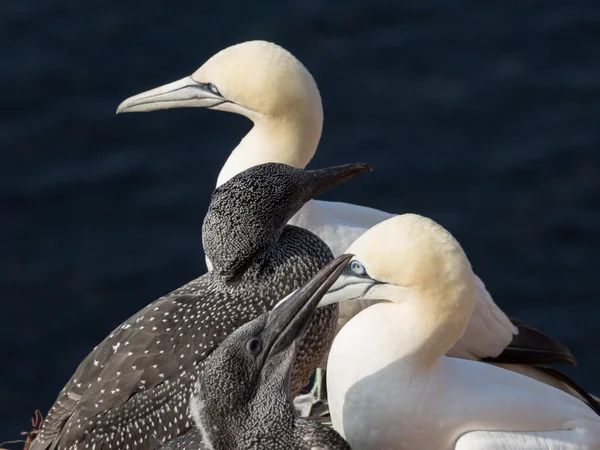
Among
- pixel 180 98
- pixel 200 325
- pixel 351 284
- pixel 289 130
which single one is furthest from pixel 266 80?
pixel 351 284

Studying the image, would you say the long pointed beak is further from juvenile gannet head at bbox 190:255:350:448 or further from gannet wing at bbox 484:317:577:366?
gannet wing at bbox 484:317:577:366

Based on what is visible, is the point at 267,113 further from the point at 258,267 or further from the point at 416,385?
the point at 416,385

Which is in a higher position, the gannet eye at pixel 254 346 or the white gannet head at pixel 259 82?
the white gannet head at pixel 259 82

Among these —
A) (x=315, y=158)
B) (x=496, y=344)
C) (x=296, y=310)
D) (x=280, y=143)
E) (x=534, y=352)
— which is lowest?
(x=534, y=352)

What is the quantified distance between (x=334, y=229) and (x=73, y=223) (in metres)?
4.60

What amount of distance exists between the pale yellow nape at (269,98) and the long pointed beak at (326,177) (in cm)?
59

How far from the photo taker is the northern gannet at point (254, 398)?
608 cm

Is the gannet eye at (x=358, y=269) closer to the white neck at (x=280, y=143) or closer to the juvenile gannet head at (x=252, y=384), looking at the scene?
the juvenile gannet head at (x=252, y=384)

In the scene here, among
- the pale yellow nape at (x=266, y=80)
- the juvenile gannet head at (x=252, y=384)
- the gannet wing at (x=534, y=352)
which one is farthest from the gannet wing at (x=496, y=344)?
the juvenile gannet head at (x=252, y=384)

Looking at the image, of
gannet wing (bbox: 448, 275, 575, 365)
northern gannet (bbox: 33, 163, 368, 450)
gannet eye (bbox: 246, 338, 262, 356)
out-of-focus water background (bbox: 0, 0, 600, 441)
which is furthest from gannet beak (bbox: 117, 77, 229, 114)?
out-of-focus water background (bbox: 0, 0, 600, 441)

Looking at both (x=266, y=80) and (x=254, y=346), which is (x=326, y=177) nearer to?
(x=266, y=80)

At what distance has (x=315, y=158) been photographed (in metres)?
12.4

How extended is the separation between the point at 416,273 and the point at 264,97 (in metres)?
2.03

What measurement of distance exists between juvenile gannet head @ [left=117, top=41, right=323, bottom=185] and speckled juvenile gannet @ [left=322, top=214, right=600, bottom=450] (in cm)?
167
